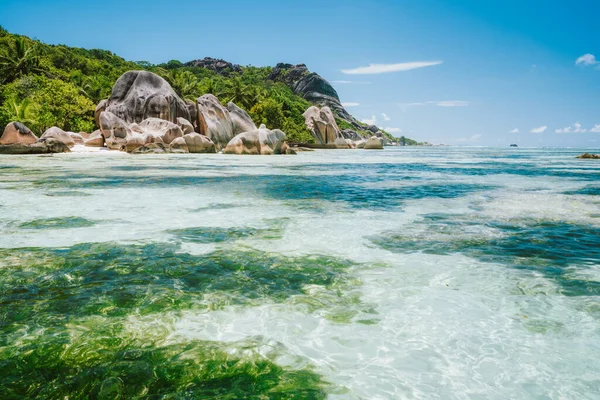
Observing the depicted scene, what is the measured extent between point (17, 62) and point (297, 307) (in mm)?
49967

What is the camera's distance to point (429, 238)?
625cm

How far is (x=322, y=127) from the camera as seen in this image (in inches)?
2933

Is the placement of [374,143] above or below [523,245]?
above

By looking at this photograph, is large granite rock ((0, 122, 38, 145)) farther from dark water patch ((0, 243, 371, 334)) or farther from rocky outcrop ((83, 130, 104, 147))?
dark water patch ((0, 243, 371, 334))

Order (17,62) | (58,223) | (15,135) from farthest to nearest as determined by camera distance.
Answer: (17,62) < (15,135) < (58,223)

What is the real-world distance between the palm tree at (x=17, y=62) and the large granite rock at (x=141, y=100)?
11.7 metres

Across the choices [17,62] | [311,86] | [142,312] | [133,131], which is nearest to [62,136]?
[133,131]

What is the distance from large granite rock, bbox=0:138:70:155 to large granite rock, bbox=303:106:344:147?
48715mm

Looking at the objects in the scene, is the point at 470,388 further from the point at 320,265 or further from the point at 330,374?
the point at 320,265

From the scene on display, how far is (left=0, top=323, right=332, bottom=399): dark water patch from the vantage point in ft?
7.86

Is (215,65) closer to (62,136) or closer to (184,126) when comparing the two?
(184,126)

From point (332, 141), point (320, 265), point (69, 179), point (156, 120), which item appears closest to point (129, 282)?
point (320, 265)

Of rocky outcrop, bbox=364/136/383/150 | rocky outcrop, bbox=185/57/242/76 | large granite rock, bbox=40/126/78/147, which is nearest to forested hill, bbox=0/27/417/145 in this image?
large granite rock, bbox=40/126/78/147

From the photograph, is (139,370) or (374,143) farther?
(374,143)
